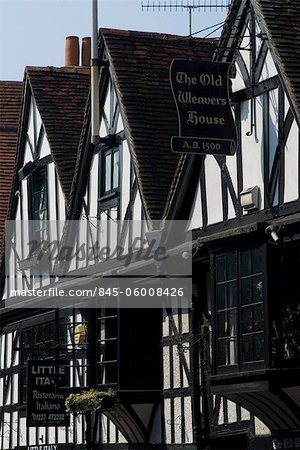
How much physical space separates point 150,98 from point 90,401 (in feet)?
18.9

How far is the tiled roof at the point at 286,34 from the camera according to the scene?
22.5m

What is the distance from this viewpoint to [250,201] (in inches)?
912

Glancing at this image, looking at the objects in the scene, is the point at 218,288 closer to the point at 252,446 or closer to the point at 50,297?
the point at 252,446

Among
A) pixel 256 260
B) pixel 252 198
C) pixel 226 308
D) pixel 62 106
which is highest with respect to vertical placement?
pixel 62 106

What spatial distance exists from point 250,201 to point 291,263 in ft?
4.33

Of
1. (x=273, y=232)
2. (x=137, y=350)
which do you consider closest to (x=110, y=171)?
(x=137, y=350)

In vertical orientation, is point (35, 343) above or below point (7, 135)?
below

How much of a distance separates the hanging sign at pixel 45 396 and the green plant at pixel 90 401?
463mm

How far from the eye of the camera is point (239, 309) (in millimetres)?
22797

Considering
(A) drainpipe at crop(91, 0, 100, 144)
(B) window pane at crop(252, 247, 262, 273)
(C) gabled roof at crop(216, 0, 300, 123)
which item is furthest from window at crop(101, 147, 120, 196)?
(B) window pane at crop(252, 247, 262, 273)

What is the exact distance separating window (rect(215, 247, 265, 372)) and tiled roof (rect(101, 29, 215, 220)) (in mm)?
3350

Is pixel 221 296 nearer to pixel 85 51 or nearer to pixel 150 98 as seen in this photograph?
pixel 150 98

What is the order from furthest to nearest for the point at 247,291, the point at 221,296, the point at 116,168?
the point at 116,168, the point at 221,296, the point at 247,291

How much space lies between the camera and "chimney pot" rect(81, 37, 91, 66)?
36.7 m
